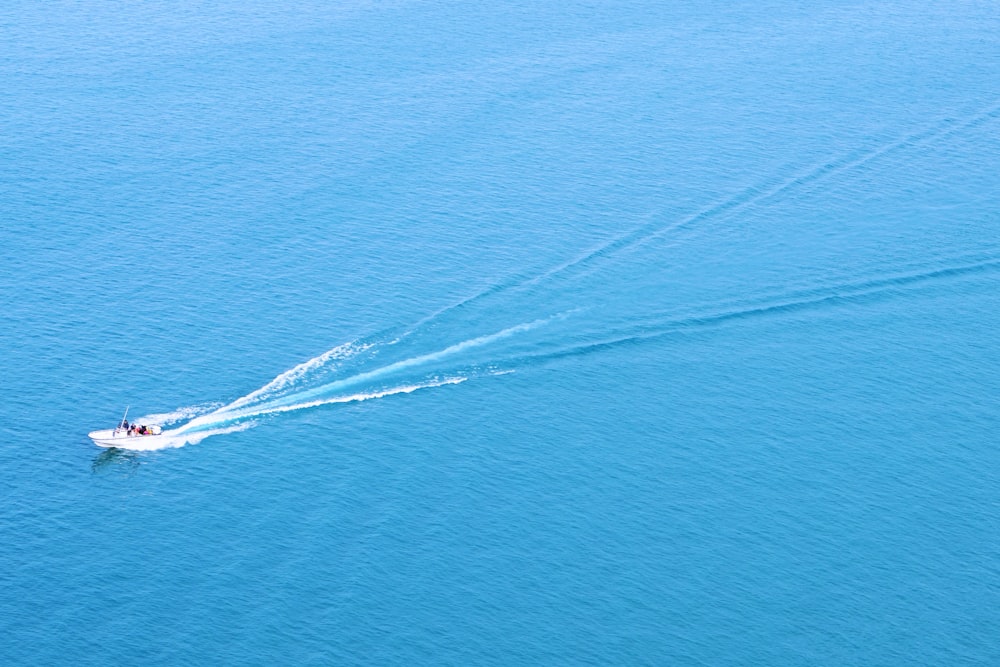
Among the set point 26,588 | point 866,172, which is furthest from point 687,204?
point 26,588

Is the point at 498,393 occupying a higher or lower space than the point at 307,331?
lower

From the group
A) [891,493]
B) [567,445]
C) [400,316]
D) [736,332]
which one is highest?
[400,316]

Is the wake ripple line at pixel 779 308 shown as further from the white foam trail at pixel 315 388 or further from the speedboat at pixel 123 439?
the speedboat at pixel 123 439

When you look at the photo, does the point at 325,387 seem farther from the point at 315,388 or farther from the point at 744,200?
the point at 744,200

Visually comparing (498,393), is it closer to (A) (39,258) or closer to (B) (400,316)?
(B) (400,316)

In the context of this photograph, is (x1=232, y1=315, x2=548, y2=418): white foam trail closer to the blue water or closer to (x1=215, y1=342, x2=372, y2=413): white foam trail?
the blue water

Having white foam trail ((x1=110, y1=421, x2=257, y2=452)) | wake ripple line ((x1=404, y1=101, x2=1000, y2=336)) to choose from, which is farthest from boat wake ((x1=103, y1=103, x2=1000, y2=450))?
wake ripple line ((x1=404, y1=101, x2=1000, y2=336))
